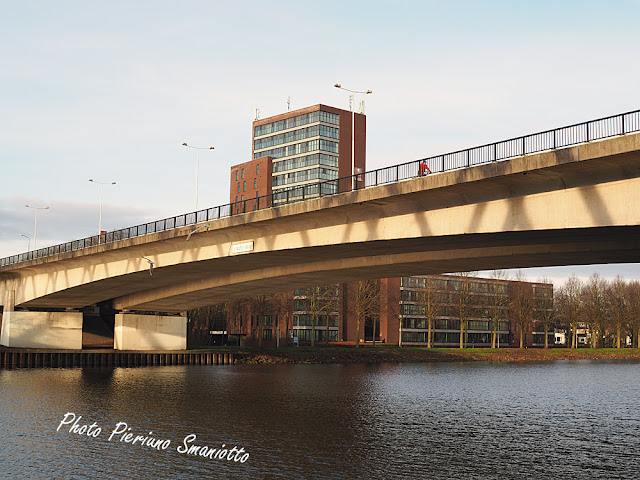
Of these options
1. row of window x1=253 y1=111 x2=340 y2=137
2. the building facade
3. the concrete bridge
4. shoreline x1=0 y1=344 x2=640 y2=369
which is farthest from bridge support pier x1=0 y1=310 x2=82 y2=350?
row of window x1=253 y1=111 x2=340 y2=137

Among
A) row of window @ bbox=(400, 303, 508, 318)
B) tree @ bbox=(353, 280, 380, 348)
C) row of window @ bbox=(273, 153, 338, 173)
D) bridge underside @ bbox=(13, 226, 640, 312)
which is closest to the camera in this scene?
bridge underside @ bbox=(13, 226, 640, 312)

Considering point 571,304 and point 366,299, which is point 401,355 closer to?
point 366,299

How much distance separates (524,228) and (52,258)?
4925cm

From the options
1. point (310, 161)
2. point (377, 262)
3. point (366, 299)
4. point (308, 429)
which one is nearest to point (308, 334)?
point (366, 299)

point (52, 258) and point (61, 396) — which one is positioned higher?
point (52, 258)

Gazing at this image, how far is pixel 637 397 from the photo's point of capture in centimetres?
5016

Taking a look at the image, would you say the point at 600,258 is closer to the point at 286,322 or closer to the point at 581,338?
the point at 286,322

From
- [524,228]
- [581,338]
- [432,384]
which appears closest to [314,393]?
[432,384]

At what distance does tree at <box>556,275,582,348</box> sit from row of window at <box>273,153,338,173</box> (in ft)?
167

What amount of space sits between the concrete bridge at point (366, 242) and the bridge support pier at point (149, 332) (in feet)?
1.00

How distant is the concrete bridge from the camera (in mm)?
27703

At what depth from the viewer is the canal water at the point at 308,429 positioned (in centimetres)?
2352

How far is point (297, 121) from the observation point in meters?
138

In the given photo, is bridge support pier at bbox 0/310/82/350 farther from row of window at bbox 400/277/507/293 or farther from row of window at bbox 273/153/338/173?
row of window at bbox 400/277/507/293
